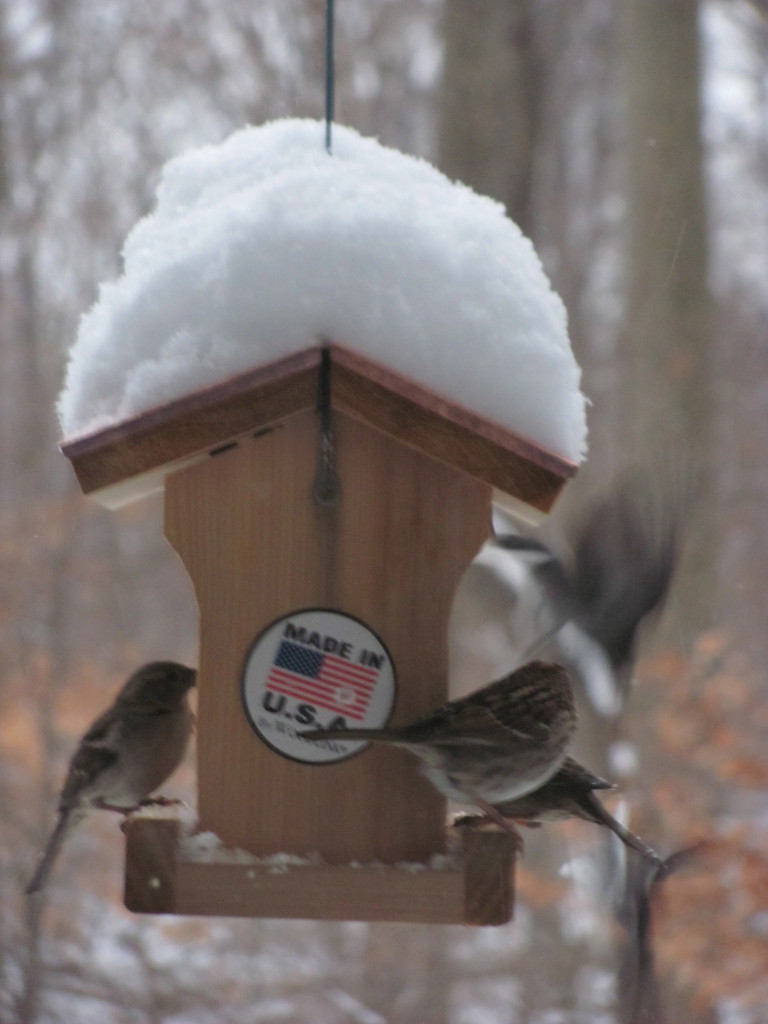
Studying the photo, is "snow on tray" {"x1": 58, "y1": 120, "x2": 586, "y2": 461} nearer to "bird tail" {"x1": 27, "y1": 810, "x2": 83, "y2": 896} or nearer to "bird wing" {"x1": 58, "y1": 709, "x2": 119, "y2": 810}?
"bird wing" {"x1": 58, "y1": 709, "x2": 119, "y2": 810}

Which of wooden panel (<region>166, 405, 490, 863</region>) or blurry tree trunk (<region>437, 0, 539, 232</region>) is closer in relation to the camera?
wooden panel (<region>166, 405, 490, 863</region>)

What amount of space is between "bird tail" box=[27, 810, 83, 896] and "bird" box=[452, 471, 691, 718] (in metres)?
1.28

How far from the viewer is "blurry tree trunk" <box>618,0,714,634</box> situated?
548 cm

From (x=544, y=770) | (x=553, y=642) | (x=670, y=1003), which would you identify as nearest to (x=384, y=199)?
(x=544, y=770)

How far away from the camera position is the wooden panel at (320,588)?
159 centimetres

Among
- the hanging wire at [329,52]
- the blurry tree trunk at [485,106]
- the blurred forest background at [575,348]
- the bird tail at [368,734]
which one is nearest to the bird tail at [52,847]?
the bird tail at [368,734]

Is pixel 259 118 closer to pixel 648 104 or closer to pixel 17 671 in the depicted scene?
pixel 648 104

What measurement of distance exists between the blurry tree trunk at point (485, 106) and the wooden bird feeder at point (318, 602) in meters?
4.20

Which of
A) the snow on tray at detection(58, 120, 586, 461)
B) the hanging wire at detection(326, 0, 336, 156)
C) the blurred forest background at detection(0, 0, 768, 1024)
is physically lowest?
the blurred forest background at detection(0, 0, 768, 1024)

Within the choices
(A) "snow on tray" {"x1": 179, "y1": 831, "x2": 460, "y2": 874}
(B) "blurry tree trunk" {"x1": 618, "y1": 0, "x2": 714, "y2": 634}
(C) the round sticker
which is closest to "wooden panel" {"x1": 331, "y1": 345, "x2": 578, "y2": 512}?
(C) the round sticker

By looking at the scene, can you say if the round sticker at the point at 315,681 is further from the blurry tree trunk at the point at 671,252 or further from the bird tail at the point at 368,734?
the blurry tree trunk at the point at 671,252

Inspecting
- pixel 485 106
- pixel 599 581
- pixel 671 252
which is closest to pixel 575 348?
pixel 671 252

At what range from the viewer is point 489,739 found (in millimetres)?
1498

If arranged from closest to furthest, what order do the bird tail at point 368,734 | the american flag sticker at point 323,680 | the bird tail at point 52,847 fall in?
the bird tail at point 368,734 < the american flag sticker at point 323,680 < the bird tail at point 52,847
